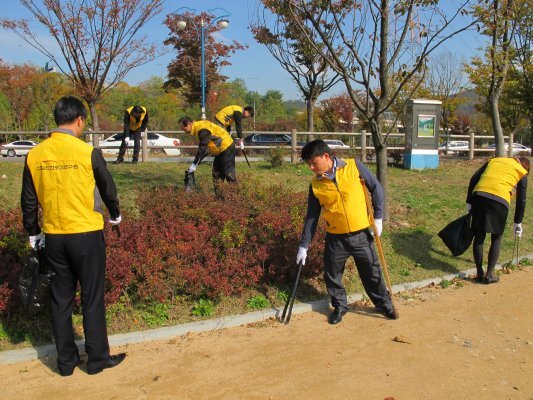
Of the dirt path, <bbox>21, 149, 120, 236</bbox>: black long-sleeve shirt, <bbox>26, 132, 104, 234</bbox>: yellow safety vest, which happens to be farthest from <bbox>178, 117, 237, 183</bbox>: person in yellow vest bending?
<bbox>26, 132, 104, 234</bbox>: yellow safety vest

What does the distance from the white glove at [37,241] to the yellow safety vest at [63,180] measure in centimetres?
14

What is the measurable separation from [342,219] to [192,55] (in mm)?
24119

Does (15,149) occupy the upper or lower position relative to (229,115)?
lower

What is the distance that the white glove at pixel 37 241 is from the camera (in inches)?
135

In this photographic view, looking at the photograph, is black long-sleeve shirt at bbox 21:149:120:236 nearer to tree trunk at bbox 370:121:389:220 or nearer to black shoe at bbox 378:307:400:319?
black shoe at bbox 378:307:400:319

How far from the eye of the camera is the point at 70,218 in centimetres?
331

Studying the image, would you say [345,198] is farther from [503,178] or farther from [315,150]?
[503,178]

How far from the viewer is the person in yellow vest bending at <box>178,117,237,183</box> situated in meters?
7.11

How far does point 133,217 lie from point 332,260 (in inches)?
86.6

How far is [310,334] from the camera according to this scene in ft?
14.0

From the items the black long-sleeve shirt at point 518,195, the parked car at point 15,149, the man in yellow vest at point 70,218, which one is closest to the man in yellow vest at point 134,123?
the parked car at point 15,149

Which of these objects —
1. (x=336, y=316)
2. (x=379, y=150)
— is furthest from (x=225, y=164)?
(x=336, y=316)

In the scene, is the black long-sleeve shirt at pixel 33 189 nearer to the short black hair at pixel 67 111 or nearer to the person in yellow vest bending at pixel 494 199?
the short black hair at pixel 67 111

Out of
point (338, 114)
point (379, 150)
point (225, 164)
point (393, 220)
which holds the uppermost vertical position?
point (338, 114)
